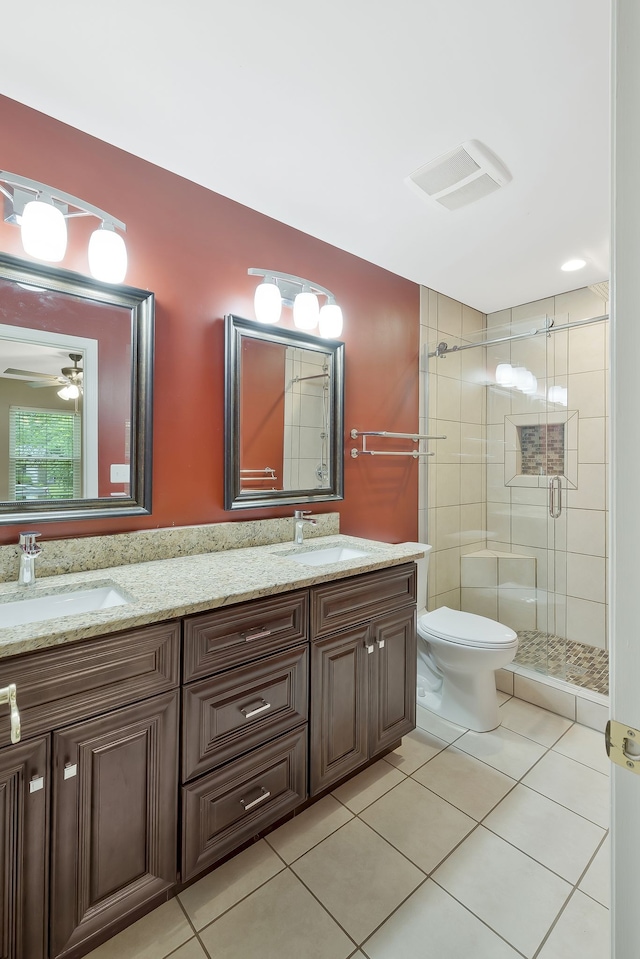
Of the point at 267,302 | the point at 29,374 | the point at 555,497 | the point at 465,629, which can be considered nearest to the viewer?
the point at 29,374

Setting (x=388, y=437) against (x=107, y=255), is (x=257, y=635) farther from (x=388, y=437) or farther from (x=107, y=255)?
(x=388, y=437)

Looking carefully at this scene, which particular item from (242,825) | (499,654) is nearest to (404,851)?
(242,825)

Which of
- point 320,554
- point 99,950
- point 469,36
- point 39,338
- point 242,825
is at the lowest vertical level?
point 99,950

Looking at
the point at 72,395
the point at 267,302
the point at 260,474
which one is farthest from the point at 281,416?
the point at 72,395

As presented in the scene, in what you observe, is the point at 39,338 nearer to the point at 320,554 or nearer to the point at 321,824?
the point at 320,554

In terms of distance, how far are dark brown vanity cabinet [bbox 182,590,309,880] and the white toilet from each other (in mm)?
925

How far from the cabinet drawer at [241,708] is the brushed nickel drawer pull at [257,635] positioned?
0.26 feet

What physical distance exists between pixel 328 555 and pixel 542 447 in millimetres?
1570

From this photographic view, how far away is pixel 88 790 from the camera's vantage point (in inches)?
42.6

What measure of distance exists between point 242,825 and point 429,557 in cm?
179

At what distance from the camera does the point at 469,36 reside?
1.20 metres

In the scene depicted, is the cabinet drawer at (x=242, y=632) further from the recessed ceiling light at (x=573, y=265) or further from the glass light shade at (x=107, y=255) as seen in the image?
the recessed ceiling light at (x=573, y=265)

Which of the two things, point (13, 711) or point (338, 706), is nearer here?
point (13, 711)

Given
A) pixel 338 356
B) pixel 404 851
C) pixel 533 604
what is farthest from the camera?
pixel 533 604
